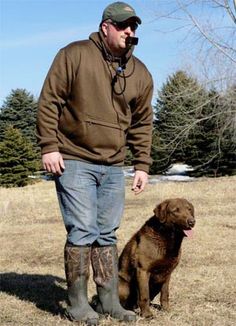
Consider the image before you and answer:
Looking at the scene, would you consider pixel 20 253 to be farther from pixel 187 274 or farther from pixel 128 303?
pixel 128 303

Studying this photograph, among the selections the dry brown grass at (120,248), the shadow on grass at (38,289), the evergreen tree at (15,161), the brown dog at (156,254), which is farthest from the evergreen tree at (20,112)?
the brown dog at (156,254)

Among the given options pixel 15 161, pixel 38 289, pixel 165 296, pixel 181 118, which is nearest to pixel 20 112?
pixel 15 161

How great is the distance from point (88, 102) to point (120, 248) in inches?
187

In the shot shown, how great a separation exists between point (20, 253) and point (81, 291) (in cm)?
441

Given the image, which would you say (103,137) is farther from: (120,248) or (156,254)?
(120,248)

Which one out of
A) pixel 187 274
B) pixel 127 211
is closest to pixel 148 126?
pixel 187 274

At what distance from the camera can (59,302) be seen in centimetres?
543

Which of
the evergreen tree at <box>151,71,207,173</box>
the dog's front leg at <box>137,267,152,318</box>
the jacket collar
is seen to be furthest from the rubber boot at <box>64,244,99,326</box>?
the evergreen tree at <box>151,71,207,173</box>

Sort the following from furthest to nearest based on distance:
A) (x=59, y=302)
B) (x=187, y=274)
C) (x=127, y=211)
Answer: (x=127, y=211), (x=187, y=274), (x=59, y=302)

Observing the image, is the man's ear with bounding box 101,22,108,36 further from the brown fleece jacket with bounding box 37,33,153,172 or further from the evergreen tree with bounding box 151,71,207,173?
the evergreen tree with bounding box 151,71,207,173

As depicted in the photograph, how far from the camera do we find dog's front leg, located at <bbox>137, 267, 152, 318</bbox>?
4.75 metres

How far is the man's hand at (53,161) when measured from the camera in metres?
4.26

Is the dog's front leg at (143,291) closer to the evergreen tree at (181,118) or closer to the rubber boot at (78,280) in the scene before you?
the rubber boot at (78,280)

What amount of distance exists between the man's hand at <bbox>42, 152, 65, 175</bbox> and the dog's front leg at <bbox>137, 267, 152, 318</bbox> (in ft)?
3.71
